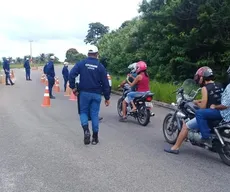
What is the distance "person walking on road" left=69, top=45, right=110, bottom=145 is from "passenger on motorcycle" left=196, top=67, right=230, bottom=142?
2.04 m

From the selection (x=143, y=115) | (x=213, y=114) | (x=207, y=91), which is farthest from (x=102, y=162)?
(x=143, y=115)

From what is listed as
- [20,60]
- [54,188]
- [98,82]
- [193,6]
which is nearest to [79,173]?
[54,188]

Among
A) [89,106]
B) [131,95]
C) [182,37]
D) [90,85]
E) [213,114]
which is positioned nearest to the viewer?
[213,114]

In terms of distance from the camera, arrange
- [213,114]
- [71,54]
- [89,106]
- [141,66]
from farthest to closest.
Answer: [71,54], [141,66], [89,106], [213,114]

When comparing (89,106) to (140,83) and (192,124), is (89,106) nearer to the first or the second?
(192,124)

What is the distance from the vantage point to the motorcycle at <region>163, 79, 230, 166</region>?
20.3 feet

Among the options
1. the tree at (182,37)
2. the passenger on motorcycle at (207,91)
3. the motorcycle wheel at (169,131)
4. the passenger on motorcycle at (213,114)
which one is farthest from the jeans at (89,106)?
the tree at (182,37)

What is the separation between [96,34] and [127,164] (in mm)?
55521

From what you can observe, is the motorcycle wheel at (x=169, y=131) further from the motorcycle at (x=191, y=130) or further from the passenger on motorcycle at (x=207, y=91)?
the passenger on motorcycle at (x=207, y=91)

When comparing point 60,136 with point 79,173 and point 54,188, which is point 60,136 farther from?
point 54,188

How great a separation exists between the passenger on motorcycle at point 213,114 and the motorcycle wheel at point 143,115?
335 centimetres

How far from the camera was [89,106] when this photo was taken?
298 inches

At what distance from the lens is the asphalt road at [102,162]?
508 cm

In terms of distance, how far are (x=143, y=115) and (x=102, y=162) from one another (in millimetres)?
3914
